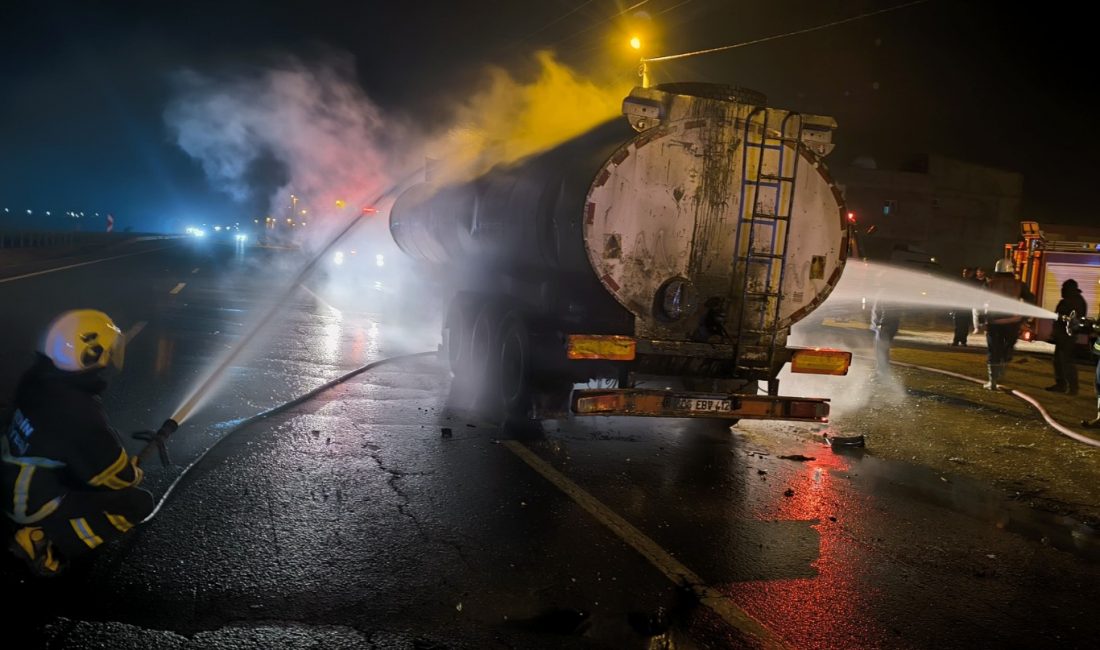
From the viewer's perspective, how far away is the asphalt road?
3512mm

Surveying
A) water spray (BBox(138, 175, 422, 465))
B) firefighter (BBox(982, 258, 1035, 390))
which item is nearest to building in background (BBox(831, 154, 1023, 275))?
water spray (BBox(138, 175, 422, 465))

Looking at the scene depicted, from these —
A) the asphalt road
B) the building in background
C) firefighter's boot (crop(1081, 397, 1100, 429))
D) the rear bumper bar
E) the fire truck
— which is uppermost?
the building in background

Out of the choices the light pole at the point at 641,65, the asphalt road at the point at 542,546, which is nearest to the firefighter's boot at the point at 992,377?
the asphalt road at the point at 542,546

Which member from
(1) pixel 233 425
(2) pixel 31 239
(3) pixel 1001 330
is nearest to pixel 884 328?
(3) pixel 1001 330

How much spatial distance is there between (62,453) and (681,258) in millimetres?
4530

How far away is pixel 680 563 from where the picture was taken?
14.2 feet

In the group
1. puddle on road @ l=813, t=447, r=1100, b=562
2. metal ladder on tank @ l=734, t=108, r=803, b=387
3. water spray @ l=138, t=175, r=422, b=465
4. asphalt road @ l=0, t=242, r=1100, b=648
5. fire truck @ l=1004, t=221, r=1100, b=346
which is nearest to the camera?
asphalt road @ l=0, t=242, r=1100, b=648

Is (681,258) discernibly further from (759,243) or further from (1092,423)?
(1092,423)

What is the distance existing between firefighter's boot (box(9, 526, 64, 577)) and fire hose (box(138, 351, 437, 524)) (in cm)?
54

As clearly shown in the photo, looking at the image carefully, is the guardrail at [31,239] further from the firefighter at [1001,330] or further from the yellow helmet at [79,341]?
the firefighter at [1001,330]

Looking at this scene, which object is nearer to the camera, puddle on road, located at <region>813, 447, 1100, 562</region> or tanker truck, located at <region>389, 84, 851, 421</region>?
puddle on road, located at <region>813, 447, 1100, 562</region>

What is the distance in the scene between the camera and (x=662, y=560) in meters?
4.33

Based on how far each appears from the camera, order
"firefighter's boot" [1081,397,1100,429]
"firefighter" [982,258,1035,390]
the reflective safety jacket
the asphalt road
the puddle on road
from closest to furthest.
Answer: the reflective safety jacket → the asphalt road → the puddle on road → "firefighter's boot" [1081,397,1100,429] → "firefighter" [982,258,1035,390]

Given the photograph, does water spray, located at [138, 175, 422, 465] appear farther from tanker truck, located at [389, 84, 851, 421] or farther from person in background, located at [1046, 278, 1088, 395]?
person in background, located at [1046, 278, 1088, 395]
